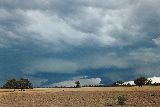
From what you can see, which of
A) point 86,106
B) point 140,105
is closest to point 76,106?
point 86,106

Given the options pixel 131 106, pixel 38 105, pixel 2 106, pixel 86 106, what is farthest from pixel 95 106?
pixel 2 106

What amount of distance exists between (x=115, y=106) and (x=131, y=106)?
152 inches

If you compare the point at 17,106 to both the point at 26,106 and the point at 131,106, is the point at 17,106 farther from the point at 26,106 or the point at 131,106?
the point at 131,106

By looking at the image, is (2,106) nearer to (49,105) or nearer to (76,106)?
(49,105)

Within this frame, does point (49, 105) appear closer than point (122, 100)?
No

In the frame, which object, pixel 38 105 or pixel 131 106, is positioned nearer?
pixel 131 106

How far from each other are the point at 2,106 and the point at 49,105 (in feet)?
40.0

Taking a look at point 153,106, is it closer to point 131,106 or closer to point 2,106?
point 131,106

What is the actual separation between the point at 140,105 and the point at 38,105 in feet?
85.5

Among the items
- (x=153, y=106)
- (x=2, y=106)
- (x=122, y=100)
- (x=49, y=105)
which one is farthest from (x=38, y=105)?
(x=153, y=106)

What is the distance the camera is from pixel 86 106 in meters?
96.1

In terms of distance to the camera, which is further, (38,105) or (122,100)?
(38,105)

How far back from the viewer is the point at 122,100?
307 feet

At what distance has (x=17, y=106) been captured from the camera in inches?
3905
